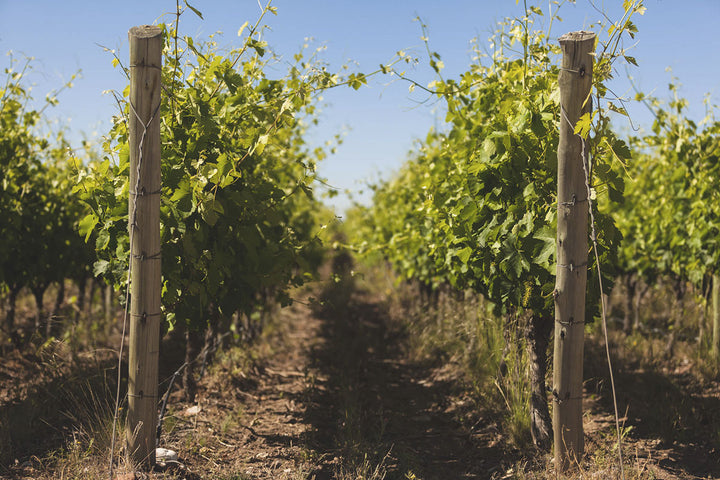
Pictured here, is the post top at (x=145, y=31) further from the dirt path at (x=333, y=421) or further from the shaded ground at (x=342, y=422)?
the dirt path at (x=333, y=421)

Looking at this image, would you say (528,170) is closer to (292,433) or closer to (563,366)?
(563,366)

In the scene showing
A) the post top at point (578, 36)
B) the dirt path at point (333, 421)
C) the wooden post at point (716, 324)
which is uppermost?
the post top at point (578, 36)

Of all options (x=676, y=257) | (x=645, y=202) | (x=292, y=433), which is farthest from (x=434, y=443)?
(x=645, y=202)

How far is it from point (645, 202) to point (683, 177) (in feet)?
5.88

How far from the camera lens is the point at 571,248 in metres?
3.14

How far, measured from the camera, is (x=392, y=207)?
32.7 ft

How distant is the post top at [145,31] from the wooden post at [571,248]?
2179 mm

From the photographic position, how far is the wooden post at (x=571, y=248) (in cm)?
307

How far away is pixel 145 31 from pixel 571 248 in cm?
258

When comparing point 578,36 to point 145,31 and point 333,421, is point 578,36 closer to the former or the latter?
point 145,31

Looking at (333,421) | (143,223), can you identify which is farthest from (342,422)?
(143,223)

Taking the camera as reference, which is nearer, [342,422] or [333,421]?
[342,422]

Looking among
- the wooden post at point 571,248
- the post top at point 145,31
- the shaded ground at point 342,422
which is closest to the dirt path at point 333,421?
the shaded ground at point 342,422

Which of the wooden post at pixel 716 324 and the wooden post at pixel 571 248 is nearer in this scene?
the wooden post at pixel 571 248
